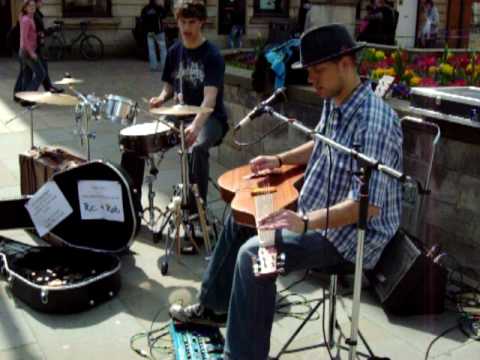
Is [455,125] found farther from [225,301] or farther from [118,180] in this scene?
[118,180]

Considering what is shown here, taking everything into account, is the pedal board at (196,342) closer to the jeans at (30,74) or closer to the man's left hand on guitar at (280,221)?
the man's left hand on guitar at (280,221)

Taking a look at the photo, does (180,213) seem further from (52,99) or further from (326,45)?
(326,45)

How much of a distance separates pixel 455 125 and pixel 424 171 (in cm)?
42

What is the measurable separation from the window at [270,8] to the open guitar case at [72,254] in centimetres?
1596

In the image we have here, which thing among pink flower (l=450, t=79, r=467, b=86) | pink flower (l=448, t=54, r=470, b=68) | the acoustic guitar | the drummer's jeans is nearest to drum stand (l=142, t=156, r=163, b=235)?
the drummer's jeans

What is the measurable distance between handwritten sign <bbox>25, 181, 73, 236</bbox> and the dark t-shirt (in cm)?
122

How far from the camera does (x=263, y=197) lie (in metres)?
2.84

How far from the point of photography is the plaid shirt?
245 cm

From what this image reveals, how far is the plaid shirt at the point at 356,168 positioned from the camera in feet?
8.03

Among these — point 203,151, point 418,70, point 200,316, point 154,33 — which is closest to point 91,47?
point 154,33

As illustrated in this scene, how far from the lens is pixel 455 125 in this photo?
3758 millimetres

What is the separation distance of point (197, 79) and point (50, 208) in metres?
1.43

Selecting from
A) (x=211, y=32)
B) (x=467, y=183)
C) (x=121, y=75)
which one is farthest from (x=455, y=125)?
(x=211, y=32)

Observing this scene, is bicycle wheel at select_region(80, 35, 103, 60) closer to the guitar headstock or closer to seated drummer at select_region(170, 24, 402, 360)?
seated drummer at select_region(170, 24, 402, 360)
